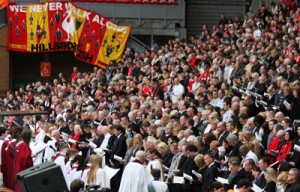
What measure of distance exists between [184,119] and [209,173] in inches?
159

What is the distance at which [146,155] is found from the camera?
17.8 meters

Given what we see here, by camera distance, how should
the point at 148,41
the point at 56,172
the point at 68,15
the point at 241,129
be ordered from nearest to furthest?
the point at 56,172
the point at 241,129
the point at 68,15
the point at 148,41

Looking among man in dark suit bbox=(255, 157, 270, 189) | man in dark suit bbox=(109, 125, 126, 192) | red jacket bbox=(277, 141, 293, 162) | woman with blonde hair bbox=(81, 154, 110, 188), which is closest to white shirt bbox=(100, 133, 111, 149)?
man in dark suit bbox=(109, 125, 126, 192)

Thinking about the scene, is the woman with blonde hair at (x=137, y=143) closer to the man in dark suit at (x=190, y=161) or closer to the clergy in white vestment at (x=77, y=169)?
the clergy in white vestment at (x=77, y=169)

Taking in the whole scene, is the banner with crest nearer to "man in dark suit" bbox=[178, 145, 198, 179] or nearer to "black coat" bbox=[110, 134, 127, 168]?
"black coat" bbox=[110, 134, 127, 168]

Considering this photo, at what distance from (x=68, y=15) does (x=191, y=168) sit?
71.7 ft

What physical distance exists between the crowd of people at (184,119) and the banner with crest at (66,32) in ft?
16.4

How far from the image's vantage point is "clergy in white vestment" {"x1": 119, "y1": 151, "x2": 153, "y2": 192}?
16469 mm

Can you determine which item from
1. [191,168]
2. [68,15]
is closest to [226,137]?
[191,168]

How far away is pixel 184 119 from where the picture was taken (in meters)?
20.5

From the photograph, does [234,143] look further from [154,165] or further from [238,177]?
[238,177]

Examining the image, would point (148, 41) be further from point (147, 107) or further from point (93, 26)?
point (147, 107)

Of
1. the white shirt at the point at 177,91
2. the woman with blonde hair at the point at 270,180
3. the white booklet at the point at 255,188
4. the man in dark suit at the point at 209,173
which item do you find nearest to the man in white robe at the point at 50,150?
the man in dark suit at the point at 209,173

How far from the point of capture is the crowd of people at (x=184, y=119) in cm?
1667
